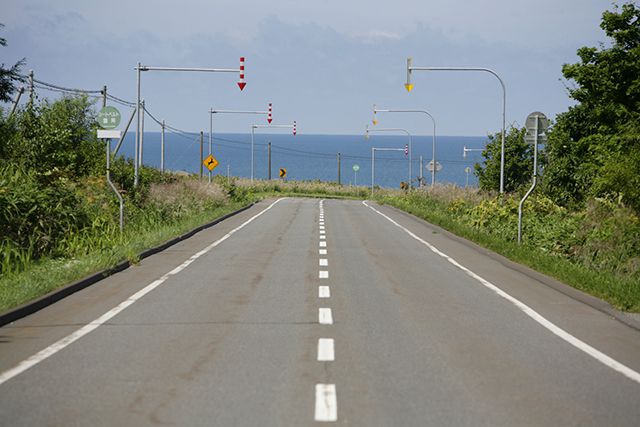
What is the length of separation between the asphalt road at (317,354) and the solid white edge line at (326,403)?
0.07ft

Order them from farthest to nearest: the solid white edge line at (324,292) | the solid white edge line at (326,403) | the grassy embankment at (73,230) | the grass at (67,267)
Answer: the grassy embankment at (73,230) < the solid white edge line at (324,292) < the grass at (67,267) < the solid white edge line at (326,403)

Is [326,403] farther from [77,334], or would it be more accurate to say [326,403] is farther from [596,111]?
[596,111]

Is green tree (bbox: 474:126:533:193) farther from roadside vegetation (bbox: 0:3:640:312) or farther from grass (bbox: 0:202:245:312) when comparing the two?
grass (bbox: 0:202:245:312)

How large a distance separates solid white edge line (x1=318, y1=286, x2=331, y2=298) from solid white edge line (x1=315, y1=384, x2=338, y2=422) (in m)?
5.00

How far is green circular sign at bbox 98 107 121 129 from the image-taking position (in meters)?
17.6

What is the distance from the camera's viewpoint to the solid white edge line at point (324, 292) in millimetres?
11120

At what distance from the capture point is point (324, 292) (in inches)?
452

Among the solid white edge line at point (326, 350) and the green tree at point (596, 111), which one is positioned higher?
the green tree at point (596, 111)

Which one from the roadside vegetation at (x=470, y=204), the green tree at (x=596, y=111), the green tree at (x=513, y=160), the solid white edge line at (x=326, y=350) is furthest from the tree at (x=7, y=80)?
the green tree at (x=513, y=160)

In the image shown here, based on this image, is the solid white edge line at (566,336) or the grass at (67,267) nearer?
the solid white edge line at (566,336)

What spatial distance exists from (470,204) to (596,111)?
942cm

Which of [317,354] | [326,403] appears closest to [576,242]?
[317,354]

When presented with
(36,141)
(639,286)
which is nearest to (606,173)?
(639,286)

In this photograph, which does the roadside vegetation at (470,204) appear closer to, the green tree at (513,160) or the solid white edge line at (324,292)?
the solid white edge line at (324,292)
